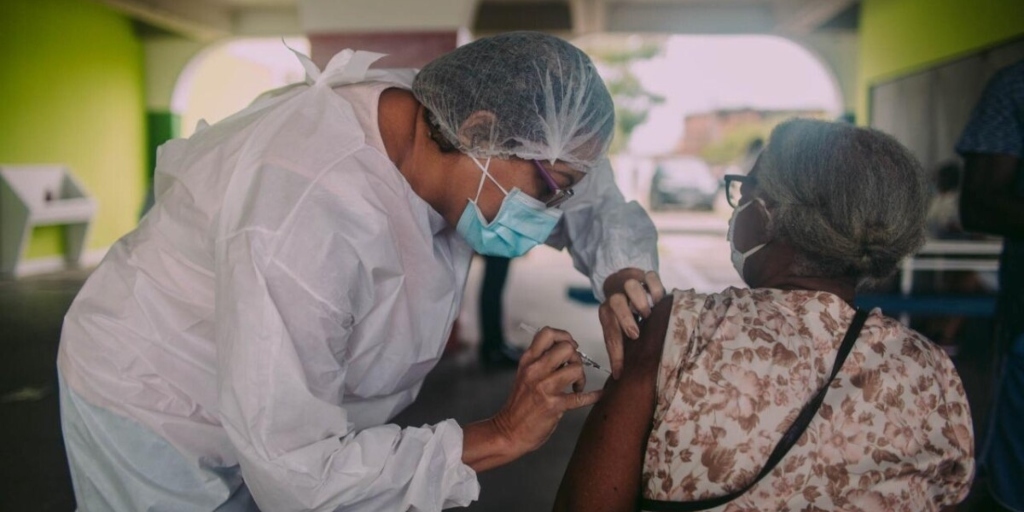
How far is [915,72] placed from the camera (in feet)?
22.9

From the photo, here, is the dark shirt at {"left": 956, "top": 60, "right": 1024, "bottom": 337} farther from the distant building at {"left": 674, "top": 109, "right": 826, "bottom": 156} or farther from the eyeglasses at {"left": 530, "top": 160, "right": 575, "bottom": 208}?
the distant building at {"left": 674, "top": 109, "right": 826, "bottom": 156}

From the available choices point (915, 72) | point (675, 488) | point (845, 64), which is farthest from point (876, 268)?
point (845, 64)

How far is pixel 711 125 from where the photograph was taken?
29.2 meters

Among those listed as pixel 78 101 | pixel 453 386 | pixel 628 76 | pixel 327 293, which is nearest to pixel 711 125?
pixel 628 76

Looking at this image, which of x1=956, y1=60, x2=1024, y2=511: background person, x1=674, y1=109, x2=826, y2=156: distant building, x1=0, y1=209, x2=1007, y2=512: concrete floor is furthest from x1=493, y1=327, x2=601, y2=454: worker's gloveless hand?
x1=674, y1=109, x2=826, y2=156: distant building

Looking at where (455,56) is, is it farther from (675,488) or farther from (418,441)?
(675,488)

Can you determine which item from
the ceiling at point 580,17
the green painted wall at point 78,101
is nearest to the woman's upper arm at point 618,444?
the ceiling at point 580,17

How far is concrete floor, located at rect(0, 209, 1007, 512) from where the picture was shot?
9.34 ft

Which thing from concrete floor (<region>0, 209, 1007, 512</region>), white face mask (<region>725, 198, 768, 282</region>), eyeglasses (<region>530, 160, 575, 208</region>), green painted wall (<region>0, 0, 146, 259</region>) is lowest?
concrete floor (<region>0, 209, 1007, 512</region>)

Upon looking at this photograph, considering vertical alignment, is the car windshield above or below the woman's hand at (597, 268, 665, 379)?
above

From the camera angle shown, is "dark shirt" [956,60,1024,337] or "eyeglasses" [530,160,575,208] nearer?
"eyeglasses" [530,160,575,208]

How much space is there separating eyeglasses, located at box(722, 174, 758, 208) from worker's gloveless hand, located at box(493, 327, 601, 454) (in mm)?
423

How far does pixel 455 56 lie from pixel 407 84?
16cm

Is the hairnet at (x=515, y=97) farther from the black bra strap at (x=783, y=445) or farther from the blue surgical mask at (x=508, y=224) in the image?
the black bra strap at (x=783, y=445)
